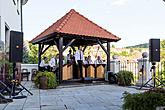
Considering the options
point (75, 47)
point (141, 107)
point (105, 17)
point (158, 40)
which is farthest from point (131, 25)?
point (141, 107)

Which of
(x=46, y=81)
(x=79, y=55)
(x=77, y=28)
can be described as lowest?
(x=46, y=81)

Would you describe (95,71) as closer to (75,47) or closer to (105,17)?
(75,47)

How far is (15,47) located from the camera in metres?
8.59

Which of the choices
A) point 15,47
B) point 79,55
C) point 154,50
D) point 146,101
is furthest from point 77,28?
point 146,101

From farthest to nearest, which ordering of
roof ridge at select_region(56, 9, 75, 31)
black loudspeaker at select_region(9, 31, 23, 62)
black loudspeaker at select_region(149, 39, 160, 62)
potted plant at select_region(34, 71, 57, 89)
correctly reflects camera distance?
roof ridge at select_region(56, 9, 75, 31), potted plant at select_region(34, 71, 57, 89), black loudspeaker at select_region(149, 39, 160, 62), black loudspeaker at select_region(9, 31, 23, 62)

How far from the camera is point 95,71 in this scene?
1405 centimetres

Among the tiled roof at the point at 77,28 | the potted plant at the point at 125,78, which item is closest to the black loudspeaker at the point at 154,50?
the potted plant at the point at 125,78

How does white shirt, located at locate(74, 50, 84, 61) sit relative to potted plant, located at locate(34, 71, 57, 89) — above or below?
above

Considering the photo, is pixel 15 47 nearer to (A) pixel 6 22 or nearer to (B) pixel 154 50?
(A) pixel 6 22

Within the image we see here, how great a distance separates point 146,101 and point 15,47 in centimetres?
507

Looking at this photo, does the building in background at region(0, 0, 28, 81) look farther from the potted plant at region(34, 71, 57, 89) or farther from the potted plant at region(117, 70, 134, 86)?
the potted plant at region(117, 70, 134, 86)

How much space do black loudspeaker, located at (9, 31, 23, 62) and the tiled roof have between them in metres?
3.40

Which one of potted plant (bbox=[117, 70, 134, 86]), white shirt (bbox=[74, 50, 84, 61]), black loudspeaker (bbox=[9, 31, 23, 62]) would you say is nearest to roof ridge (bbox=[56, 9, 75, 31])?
white shirt (bbox=[74, 50, 84, 61])

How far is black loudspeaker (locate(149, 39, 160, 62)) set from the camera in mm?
10491
